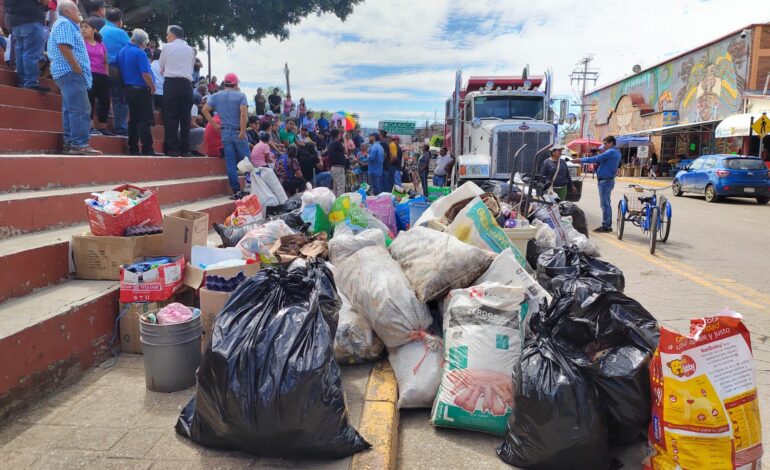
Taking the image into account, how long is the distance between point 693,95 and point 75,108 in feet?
107

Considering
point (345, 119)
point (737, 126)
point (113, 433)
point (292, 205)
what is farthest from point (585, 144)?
point (113, 433)

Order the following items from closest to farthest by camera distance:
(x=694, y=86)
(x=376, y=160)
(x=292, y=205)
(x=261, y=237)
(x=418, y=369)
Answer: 1. (x=418, y=369)
2. (x=261, y=237)
3. (x=292, y=205)
4. (x=376, y=160)
5. (x=694, y=86)

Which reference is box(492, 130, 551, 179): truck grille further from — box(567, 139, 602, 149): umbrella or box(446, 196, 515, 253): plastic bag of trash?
box(567, 139, 602, 149): umbrella

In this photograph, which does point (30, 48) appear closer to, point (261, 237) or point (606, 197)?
Result: point (261, 237)

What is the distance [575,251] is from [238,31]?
55.1 ft

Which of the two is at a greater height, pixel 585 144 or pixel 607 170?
pixel 585 144

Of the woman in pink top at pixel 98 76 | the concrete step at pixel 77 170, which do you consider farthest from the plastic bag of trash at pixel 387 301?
the woman in pink top at pixel 98 76

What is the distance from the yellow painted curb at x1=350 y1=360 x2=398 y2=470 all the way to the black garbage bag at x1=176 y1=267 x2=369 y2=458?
0.25 ft

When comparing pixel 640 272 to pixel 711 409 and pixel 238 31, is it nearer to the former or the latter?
pixel 711 409

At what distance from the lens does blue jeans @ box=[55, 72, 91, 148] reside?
5.20m

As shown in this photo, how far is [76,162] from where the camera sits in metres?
4.77

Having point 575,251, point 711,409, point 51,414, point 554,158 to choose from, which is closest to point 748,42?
point 554,158

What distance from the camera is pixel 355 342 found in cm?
332

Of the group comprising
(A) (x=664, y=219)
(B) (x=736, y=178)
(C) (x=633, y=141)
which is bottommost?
(A) (x=664, y=219)
